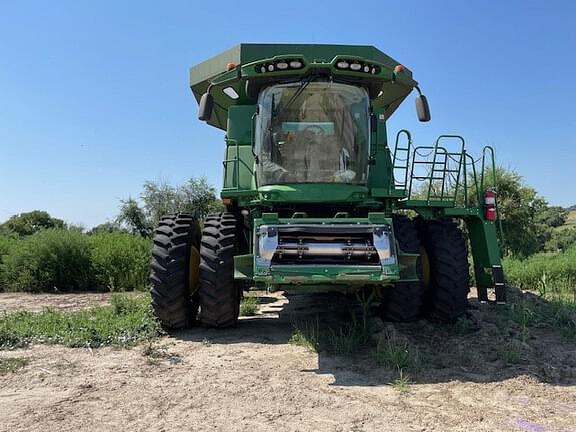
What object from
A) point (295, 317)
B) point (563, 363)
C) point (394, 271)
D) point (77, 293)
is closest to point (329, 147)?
point (394, 271)

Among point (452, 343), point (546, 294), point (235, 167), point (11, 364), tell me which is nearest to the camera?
point (11, 364)

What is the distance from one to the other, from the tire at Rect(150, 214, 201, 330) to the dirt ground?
1.00ft

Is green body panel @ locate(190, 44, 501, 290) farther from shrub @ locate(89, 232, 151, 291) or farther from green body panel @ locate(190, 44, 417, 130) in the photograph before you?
shrub @ locate(89, 232, 151, 291)

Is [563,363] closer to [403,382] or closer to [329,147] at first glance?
[403,382]

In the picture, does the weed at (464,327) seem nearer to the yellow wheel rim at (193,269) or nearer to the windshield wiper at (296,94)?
the yellow wheel rim at (193,269)

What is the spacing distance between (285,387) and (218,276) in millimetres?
1906

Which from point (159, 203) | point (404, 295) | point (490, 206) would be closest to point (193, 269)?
point (404, 295)

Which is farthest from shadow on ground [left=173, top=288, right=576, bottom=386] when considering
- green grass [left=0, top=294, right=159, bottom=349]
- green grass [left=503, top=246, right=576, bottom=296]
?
green grass [left=503, top=246, right=576, bottom=296]

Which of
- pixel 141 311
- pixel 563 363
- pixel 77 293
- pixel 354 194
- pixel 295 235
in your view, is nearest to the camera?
pixel 563 363

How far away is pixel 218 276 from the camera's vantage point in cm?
603

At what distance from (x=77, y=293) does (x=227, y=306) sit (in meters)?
7.93

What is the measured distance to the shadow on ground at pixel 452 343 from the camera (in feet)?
15.6

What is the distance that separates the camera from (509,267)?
11.4m

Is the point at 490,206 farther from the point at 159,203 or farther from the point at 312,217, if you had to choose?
the point at 159,203
